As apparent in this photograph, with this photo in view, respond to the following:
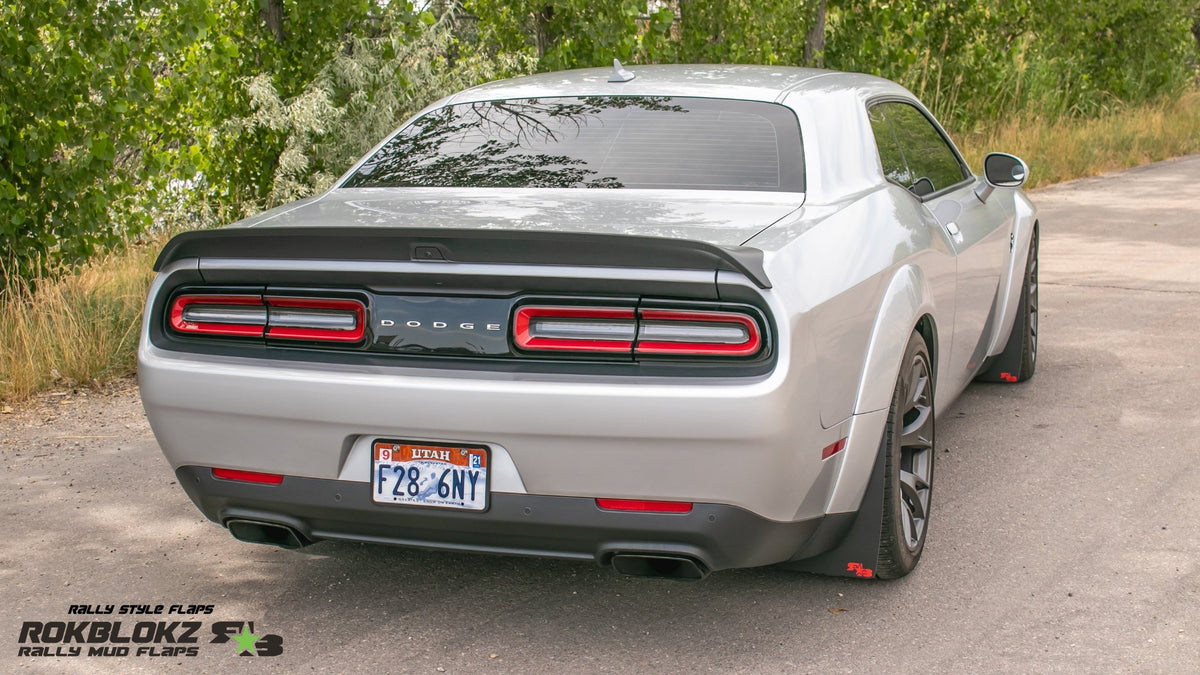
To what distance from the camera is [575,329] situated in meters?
3.01

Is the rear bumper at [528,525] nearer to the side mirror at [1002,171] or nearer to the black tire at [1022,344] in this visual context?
the side mirror at [1002,171]

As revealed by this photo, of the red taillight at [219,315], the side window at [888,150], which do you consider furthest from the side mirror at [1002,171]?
the red taillight at [219,315]

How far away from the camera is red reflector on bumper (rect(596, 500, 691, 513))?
3020mm

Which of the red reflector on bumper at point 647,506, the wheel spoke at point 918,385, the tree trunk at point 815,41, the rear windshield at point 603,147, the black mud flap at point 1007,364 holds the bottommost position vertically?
the black mud flap at point 1007,364

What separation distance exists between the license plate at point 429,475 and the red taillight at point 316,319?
300 mm

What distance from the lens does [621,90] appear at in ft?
14.5

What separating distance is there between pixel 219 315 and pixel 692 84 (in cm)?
192

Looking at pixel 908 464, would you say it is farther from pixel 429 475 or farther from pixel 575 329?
pixel 429 475

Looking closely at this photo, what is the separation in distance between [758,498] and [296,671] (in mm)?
1273

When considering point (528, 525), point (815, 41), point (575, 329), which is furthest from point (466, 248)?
point (815, 41)

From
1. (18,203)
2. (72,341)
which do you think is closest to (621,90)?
(72,341)

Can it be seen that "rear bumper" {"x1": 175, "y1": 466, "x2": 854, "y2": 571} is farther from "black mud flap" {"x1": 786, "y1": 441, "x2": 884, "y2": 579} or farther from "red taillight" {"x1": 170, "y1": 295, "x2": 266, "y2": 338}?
"red taillight" {"x1": 170, "y1": 295, "x2": 266, "y2": 338}

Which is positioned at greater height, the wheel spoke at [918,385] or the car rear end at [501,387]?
the car rear end at [501,387]

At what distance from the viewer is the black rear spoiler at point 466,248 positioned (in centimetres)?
292
